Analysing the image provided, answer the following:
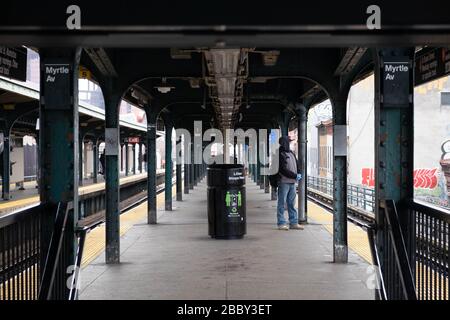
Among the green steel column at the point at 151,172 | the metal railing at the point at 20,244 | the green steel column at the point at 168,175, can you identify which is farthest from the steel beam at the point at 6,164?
the metal railing at the point at 20,244

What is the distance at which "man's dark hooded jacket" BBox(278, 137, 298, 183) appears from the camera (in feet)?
37.7

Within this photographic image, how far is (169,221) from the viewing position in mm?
14188

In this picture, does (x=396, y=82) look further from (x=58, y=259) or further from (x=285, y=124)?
(x=285, y=124)

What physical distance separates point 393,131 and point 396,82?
0.49 m

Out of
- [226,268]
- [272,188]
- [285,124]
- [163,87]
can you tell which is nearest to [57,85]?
[226,268]

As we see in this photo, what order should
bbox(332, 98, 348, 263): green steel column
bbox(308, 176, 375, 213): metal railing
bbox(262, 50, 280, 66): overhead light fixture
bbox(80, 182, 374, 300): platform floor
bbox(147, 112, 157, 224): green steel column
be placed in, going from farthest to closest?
bbox(308, 176, 375, 213): metal railing
bbox(147, 112, 157, 224): green steel column
bbox(332, 98, 348, 263): green steel column
bbox(262, 50, 280, 66): overhead light fixture
bbox(80, 182, 374, 300): platform floor

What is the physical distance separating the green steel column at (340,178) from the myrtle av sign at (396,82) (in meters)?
2.98

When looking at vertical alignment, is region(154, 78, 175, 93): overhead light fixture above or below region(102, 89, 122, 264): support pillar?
above

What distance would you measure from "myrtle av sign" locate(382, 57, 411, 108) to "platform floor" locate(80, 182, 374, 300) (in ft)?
7.79

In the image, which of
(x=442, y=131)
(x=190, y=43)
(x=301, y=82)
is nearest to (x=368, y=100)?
(x=442, y=131)

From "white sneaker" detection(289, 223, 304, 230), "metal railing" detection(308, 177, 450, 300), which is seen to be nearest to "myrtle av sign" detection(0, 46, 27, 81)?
"metal railing" detection(308, 177, 450, 300)

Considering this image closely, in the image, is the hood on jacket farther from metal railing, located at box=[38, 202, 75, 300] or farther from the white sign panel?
metal railing, located at box=[38, 202, 75, 300]

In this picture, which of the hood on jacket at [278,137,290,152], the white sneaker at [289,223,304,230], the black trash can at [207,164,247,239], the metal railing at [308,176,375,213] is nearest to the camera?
the black trash can at [207,164,247,239]

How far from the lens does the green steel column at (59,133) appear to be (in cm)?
562
